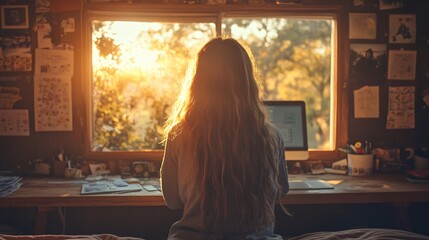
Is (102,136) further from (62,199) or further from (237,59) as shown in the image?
(237,59)

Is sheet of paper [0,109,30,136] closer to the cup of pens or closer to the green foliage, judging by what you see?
the green foliage

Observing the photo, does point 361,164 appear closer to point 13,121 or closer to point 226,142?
point 226,142

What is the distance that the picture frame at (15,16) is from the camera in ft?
8.43

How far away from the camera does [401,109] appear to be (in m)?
2.76

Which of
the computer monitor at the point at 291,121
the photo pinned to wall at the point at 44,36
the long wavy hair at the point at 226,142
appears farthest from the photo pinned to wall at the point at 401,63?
the photo pinned to wall at the point at 44,36

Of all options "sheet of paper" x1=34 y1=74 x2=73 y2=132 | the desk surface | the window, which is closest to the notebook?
the desk surface

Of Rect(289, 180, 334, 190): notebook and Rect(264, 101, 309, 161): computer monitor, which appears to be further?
Rect(264, 101, 309, 161): computer monitor

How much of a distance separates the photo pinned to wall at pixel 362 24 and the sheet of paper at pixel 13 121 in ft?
6.78

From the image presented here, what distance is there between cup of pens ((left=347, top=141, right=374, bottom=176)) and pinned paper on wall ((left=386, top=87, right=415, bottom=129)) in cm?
29

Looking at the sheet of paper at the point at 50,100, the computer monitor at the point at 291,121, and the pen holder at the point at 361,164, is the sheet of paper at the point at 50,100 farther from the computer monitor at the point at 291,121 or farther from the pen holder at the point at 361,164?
the pen holder at the point at 361,164

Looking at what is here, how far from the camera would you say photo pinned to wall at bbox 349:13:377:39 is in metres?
2.71

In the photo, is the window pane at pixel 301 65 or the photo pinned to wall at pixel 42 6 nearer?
the photo pinned to wall at pixel 42 6

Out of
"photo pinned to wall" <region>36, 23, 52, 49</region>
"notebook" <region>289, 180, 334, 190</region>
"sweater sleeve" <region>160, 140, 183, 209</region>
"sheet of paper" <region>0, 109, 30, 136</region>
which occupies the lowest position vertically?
"notebook" <region>289, 180, 334, 190</region>

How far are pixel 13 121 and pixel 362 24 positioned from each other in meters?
2.22
